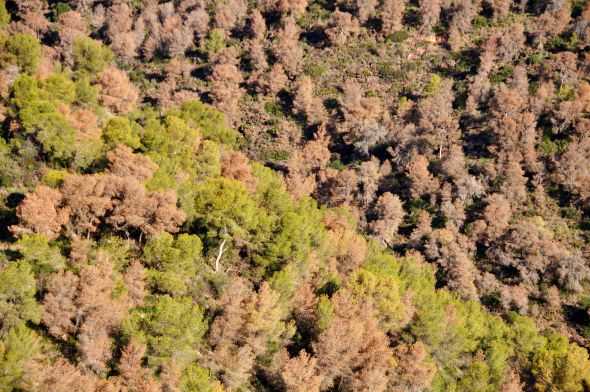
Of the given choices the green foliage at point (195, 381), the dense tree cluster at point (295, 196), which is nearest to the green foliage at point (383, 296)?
the dense tree cluster at point (295, 196)

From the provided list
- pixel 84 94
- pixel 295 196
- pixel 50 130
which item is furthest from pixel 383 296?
pixel 84 94

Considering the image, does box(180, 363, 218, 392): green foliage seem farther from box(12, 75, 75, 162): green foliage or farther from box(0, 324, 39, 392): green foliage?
box(12, 75, 75, 162): green foliage

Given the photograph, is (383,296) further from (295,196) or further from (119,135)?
(119,135)

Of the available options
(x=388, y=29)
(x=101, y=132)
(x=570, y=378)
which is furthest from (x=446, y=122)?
(x=101, y=132)

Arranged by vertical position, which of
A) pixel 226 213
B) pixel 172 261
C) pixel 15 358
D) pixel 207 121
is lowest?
pixel 172 261

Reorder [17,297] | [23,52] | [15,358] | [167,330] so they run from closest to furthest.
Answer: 1. [15,358]
2. [17,297]
3. [167,330]
4. [23,52]

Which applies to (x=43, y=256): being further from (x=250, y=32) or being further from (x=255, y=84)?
(x=250, y=32)
